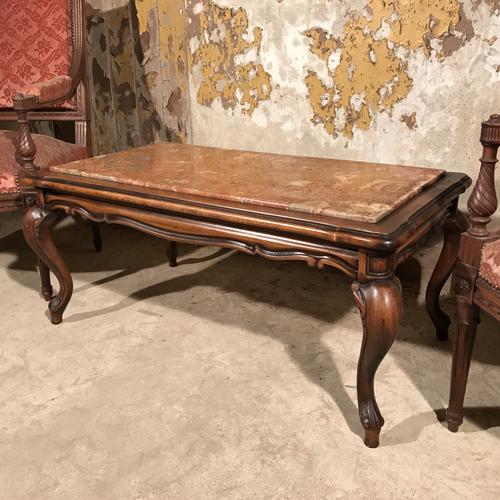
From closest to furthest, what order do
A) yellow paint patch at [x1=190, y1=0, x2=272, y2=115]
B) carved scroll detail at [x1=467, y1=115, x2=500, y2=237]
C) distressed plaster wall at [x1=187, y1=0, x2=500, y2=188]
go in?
carved scroll detail at [x1=467, y1=115, x2=500, y2=237] → distressed plaster wall at [x1=187, y1=0, x2=500, y2=188] → yellow paint patch at [x1=190, y1=0, x2=272, y2=115]

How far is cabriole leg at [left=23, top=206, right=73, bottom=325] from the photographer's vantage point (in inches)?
75.1

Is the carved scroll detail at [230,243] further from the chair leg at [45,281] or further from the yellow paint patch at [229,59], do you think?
the yellow paint patch at [229,59]

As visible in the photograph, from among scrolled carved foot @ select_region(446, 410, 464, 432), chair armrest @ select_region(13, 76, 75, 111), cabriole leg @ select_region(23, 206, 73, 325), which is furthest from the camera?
chair armrest @ select_region(13, 76, 75, 111)

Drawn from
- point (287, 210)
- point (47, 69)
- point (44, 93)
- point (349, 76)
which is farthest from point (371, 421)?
point (47, 69)

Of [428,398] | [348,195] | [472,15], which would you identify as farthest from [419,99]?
[428,398]

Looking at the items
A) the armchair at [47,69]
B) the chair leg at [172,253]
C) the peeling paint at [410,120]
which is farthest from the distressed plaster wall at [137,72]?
the peeling paint at [410,120]

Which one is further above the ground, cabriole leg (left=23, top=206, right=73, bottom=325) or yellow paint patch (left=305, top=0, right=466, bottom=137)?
yellow paint patch (left=305, top=0, right=466, bottom=137)

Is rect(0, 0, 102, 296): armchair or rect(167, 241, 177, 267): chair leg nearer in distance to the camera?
rect(0, 0, 102, 296): armchair

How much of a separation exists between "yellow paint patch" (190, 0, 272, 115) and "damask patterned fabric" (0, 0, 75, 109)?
65 centimetres

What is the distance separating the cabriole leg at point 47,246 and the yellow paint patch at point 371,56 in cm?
132

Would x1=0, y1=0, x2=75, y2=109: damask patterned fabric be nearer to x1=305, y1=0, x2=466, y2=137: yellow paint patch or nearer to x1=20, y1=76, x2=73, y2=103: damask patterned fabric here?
x1=20, y1=76, x2=73, y2=103: damask patterned fabric

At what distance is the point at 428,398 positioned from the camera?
160cm

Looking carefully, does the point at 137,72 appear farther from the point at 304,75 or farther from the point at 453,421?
the point at 453,421

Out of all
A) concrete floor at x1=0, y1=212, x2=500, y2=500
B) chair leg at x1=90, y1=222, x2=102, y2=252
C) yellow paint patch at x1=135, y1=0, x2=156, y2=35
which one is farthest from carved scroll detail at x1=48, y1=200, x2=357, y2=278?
yellow paint patch at x1=135, y1=0, x2=156, y2=35
